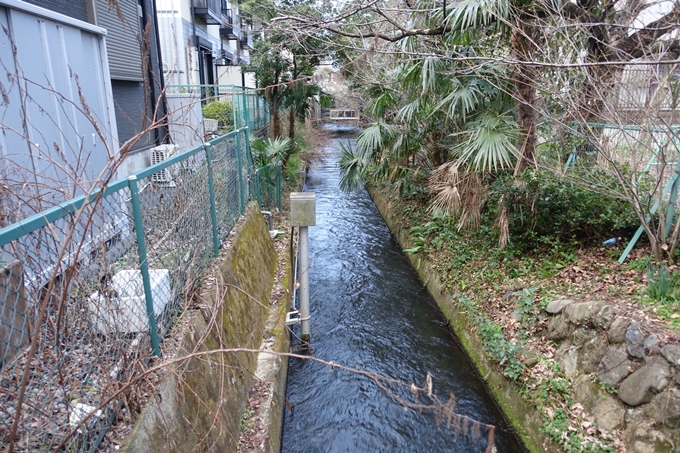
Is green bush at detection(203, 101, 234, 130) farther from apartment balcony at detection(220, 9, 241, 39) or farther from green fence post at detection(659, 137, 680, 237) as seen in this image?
green fence post at detection(659, 137, 680, 237)

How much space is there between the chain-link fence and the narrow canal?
4.14 ft

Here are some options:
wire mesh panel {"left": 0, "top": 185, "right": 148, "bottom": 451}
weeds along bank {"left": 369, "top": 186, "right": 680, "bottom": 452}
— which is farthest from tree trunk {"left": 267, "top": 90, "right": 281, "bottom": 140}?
wire mesh panel {"left": 0, "top": 185, "right": 148, "bottom": 451}

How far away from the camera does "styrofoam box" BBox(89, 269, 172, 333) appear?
8.01ft

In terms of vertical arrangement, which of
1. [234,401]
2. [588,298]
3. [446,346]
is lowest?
[446,346]

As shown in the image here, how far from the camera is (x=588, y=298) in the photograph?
465 cm

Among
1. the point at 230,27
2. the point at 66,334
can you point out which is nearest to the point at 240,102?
the point at 66,334

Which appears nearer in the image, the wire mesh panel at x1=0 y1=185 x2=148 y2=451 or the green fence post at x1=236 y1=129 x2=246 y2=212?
the wire mesh panel at x1=0 y1=185 x2=148 y2=451

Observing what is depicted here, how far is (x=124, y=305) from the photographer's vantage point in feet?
8.72

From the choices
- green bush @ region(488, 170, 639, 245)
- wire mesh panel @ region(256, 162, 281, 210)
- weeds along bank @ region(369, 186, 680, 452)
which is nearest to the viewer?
weeds along bank @ region(369, 186, 680, 452)

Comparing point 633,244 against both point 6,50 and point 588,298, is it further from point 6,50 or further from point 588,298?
point 6,50

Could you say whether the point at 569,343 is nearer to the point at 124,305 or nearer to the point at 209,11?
the point at 124,305

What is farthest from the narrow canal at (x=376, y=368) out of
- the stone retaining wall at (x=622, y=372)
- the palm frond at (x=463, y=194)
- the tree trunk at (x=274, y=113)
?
the tree trunk at (x=274, y=113)

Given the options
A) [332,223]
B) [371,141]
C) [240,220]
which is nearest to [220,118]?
[332,223]

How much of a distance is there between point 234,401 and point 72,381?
1.50m
